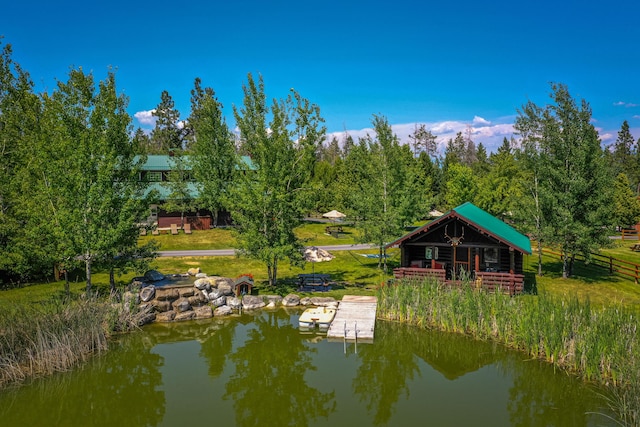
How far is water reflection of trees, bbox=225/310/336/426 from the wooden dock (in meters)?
1.87

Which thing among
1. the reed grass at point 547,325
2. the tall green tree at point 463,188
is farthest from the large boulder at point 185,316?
the tall green tree at point 463,188

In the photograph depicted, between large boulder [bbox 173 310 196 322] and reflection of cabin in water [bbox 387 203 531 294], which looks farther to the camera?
reflection of cabin in water [bbox 387 203 531 294]

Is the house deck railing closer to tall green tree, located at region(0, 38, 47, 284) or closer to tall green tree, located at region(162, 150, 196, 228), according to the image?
tall green tree, located at region(0, 38, 47, 284)

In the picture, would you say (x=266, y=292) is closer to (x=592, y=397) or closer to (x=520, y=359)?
(x=520, y=359)

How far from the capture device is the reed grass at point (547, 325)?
14.2 m

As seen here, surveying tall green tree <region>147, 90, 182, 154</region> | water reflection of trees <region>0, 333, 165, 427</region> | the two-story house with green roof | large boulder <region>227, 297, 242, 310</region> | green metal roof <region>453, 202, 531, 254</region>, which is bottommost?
water reflection of trees <region>0, 333, 165, 427</region>

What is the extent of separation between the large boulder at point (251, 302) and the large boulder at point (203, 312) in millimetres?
1982

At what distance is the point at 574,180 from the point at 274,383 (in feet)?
81.8

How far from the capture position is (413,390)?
50.6 feet

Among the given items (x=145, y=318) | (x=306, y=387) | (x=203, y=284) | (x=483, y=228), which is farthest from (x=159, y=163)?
(x=306, y=387)

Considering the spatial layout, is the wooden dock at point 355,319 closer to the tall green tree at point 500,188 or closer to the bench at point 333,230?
the bench at point 333,230

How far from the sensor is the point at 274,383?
1605 centimetres

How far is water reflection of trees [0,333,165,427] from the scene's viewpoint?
13523mm

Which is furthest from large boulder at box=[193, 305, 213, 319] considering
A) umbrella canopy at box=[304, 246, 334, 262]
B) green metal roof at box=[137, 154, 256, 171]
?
green metal roof at box=[137, 154, 256, 171]
